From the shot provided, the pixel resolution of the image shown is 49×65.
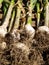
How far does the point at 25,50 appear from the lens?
2453 mm

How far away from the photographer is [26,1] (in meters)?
2.94

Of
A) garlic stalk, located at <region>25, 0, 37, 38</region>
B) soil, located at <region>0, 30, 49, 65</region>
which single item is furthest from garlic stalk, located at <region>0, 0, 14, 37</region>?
garlic stalk, located at <region>25, 0, 37, 38</region>

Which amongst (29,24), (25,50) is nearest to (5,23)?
(29,24)

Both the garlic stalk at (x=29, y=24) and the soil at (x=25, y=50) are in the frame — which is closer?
the soil at (x=25, y=50)

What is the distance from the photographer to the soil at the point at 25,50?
2.41 meters

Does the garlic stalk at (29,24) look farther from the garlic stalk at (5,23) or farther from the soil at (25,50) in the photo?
the garlic stalk at (5,23)

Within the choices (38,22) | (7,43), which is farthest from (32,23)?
A: (7,43)

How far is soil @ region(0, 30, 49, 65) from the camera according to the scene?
2.41 m

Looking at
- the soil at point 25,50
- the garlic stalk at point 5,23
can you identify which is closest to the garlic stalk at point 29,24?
the soil at point 25,50

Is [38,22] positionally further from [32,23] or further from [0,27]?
[0,27]

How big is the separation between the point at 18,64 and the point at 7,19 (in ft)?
1.79

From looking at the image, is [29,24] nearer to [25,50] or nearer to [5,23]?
[5,23]

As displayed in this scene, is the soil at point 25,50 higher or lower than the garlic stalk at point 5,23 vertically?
lower

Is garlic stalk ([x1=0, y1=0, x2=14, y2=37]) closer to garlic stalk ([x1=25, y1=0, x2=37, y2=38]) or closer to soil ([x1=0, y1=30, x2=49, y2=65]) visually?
soil ([x1=0, y1=30, x2=49, y2=65])
